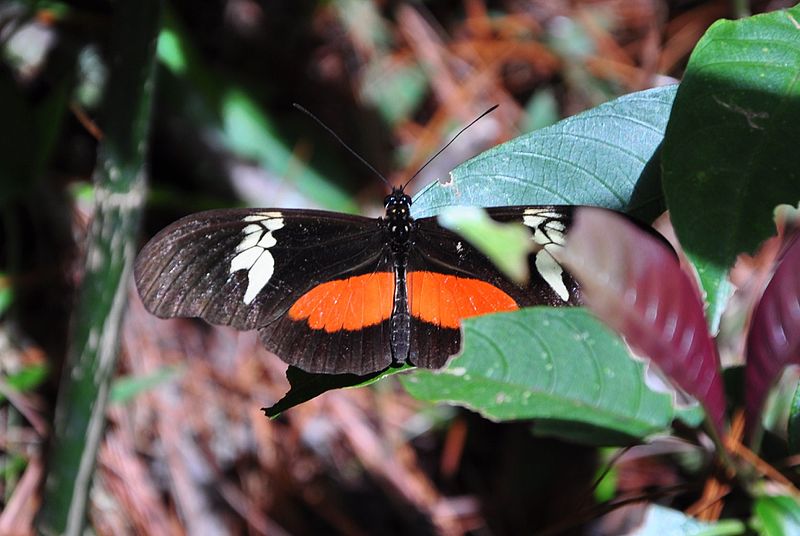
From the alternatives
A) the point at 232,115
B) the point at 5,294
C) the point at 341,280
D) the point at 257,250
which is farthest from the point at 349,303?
the point at 5,294

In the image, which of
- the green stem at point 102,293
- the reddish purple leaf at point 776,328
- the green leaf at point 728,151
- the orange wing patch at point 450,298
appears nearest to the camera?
the reddish purple leaf at point 776,328

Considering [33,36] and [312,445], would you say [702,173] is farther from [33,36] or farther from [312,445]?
[33,36]

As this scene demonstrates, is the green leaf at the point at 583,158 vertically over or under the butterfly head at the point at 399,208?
under

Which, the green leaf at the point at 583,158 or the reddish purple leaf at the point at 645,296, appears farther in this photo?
the green leaf at the point at 583,158

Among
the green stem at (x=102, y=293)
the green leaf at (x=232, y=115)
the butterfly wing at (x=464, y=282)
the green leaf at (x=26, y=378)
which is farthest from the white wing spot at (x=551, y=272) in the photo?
the green leaf at (x=26, y=378)

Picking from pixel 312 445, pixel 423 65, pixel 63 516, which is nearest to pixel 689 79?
pixel 63 516

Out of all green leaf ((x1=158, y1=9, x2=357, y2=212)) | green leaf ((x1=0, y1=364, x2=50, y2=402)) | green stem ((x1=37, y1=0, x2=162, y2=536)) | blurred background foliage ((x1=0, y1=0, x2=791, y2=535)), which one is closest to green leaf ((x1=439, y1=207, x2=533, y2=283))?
green stem ((x1=37, y1=0, x2=162, y2=536))

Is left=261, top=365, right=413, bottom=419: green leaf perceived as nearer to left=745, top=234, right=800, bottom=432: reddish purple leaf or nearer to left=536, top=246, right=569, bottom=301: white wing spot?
left=536, top=246, right=569, bottom=301: white wing spot

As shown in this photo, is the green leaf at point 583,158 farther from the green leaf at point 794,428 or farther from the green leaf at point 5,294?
the green leaf at point 5,294
